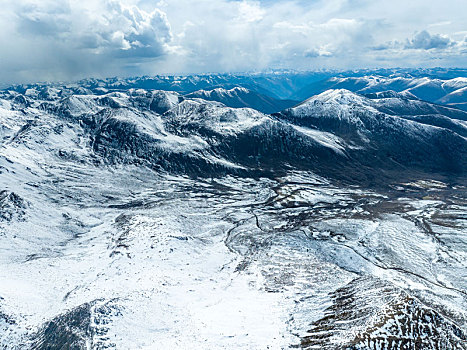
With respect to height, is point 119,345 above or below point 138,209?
above

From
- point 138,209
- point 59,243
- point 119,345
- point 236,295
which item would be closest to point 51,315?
point 119,345

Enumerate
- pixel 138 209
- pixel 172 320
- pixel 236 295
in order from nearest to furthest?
pixel 172 320 < pixel 236 295 < pixel 138 209

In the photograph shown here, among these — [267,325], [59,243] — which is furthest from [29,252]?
[267,325]

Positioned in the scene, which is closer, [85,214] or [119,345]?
[119,345]

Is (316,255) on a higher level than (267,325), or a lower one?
lower

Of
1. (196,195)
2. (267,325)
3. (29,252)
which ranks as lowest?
(196,195)

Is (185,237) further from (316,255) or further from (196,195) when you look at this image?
(196,195)

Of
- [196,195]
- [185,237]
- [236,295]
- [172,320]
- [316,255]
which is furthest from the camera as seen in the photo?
[196,195]

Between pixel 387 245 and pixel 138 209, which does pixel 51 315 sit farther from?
pixel 387 245

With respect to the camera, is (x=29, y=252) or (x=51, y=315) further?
(x=29, y=252)
